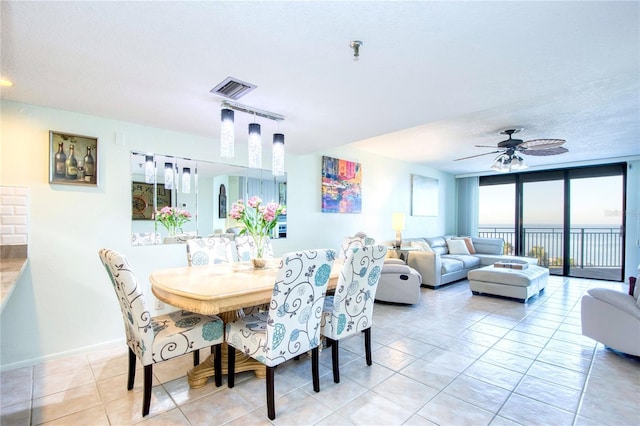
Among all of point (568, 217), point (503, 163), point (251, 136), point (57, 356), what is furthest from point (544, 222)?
point (57, 356)

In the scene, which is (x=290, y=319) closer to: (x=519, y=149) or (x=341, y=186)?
(x=341, y=186)

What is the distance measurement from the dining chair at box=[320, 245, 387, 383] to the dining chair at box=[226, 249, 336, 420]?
0.18m

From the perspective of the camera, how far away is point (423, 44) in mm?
1612

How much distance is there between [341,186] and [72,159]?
3.39m

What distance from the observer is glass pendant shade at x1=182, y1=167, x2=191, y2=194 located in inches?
131

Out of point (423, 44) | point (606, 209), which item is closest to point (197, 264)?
point (423, 44)

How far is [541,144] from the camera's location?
11.8ft

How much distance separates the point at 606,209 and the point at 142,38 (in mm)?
8050

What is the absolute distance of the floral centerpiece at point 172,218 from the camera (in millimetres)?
3191

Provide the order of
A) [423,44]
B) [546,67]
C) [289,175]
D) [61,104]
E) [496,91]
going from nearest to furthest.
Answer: [423,44] < [546,67] < [496,91] < [61,104] < [289,175]

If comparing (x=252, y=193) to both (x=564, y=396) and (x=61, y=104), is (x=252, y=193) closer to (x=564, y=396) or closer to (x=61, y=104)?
(x=61, y=104)

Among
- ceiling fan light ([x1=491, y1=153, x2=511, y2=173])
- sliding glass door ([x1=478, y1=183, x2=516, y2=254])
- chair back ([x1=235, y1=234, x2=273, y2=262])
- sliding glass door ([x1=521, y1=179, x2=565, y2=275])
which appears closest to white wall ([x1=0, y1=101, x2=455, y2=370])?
chair back ([x1=235, y1=234, x2=273, y2=262])

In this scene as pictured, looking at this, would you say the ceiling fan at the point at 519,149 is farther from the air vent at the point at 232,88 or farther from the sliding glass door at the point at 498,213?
the sliding glass door at the point at 498,213

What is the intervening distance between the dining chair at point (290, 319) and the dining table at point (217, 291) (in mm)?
205
